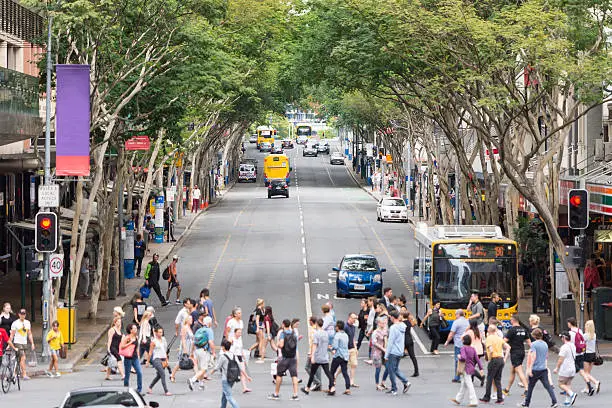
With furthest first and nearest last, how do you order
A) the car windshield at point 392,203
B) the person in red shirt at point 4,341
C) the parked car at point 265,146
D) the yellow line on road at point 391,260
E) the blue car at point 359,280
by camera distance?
the parked car at point 265,146, the car windshield at point 392,203, the yellow line on road at point 391,260, the blue car at point 359,280, the person in red shirt at point 4,341

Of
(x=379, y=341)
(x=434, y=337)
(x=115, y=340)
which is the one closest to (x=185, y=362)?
(x=115, y=340)

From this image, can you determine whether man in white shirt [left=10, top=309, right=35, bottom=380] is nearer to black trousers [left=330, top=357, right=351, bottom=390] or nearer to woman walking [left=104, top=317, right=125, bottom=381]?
woman walking [left=104, top=317, right=125, bottom=381]

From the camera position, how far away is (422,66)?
3828 centimetres

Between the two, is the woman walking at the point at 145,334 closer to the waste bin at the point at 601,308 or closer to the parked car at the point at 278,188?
the waste bin at the point at 601,308

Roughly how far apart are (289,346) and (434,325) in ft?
24.0

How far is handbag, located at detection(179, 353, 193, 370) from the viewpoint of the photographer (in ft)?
87.6

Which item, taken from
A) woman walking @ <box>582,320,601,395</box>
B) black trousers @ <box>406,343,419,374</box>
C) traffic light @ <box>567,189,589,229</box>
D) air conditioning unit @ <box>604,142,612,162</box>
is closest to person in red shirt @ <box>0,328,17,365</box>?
black trousers @ <box>406,343,419,374</box>

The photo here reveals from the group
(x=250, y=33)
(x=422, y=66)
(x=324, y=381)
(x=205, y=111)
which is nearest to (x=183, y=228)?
(x=205, y=111)

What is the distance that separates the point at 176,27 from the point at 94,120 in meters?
3.89

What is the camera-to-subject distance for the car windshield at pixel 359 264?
138ft

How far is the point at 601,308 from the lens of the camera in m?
32.2

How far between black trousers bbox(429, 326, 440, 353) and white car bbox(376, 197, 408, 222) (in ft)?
135

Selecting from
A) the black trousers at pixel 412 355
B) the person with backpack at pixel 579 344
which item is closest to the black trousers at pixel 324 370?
the black trousers at pixel 412 355

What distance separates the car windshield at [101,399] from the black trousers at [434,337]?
13.7m
